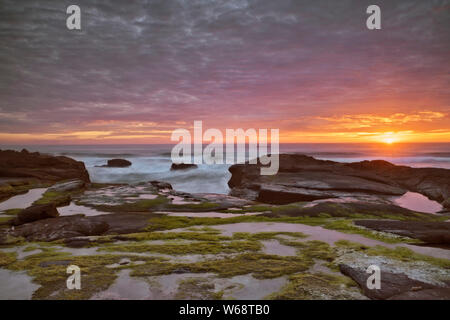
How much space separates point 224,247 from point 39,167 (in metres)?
32.2

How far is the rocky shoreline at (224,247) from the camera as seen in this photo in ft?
22.7

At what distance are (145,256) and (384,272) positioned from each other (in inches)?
266

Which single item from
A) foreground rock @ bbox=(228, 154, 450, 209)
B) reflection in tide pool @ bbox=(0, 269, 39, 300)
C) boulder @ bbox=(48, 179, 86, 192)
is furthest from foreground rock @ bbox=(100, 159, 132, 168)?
reflection in tide pool @ bbox=(0, 269, 39, 300)

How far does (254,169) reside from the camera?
117 ft

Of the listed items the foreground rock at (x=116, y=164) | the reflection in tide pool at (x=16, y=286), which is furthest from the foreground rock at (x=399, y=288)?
the foreground rock at (x=116, y=164)

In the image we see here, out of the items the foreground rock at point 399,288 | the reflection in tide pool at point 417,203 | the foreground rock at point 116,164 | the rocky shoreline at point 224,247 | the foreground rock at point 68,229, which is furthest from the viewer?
the foreground rock at point 116,164

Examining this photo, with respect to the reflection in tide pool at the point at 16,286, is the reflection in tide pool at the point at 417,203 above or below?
below

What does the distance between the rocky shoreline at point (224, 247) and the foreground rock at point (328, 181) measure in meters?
5.54

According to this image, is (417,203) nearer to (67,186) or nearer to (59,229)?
(59,229)

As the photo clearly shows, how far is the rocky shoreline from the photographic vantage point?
22.7 feet

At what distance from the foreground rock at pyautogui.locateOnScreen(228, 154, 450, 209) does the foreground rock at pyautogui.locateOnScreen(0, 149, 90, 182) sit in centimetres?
1942

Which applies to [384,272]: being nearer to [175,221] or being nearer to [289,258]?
[289,258]

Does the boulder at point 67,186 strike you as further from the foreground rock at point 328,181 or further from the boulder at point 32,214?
the foreground rock at point 328,181
